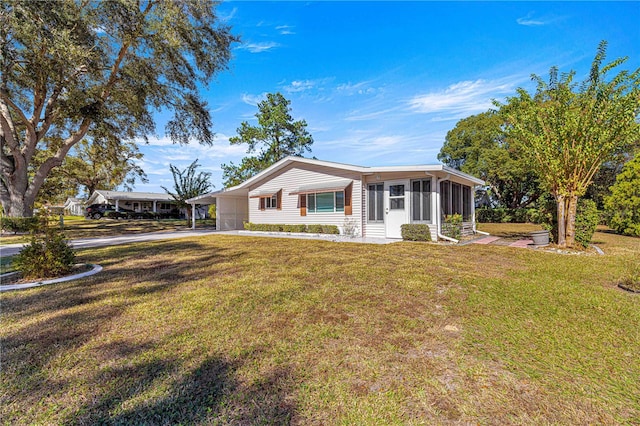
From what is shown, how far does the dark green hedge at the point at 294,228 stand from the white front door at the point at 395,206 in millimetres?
2275

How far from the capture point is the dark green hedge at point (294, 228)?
12422 millimetres

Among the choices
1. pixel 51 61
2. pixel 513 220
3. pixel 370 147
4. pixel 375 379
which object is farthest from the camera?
pixel 513 220

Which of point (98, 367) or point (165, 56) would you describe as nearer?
point (98, 367)

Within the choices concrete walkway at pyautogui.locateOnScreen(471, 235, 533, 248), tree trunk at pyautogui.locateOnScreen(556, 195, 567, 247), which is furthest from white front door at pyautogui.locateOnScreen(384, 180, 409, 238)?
tree trunk at pyautogui.locateOnScreen(556, 195, 567, 247)

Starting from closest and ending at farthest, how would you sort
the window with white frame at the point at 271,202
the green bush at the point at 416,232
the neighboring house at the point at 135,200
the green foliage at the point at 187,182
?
the green bush at the point at 416,232 < the window with white frame at the point at 271,202 < the green foliage at the point at 187,182 < the neighboring house at the point at 135,200

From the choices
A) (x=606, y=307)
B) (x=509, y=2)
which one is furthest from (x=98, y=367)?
(x=509, y=2)

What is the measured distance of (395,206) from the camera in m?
11.2

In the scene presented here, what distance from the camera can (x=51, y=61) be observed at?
12211 millimetres

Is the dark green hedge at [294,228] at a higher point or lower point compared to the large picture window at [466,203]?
lower

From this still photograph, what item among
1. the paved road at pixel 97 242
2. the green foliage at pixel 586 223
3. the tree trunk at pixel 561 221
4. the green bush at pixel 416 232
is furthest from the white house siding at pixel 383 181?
the paved road at pixel 97 242

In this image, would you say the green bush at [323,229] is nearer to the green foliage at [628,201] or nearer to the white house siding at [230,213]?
the white house siding at [230,213]

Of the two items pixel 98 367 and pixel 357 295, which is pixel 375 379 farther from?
pixel 98 367

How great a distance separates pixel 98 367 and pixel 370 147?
1716cm

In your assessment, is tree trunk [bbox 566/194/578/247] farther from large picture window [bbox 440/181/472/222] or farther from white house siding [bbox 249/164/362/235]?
→ white house siding [bbox 249/164/362/235]
